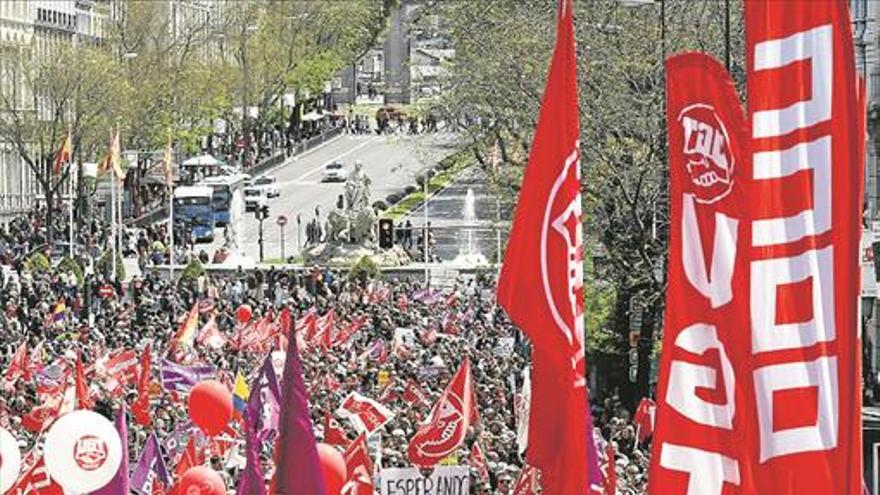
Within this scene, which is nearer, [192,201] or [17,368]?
[17,368]

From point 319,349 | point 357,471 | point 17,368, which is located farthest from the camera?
point 319,349

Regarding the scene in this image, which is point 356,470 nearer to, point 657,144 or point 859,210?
point 859,210

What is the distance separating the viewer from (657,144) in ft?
126

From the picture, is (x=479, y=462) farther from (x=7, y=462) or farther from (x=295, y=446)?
(x=295, y=446)

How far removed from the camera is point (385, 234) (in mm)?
75375

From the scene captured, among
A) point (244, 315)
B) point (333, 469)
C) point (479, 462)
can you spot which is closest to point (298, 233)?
point (244, 315)

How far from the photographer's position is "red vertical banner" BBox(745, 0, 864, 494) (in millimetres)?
9227

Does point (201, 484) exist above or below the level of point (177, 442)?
above

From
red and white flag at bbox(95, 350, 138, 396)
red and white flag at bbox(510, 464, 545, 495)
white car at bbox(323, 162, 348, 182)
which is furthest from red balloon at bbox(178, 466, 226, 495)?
white car at bbox(323, 162, 348, 182)

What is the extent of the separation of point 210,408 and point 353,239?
5191 centimetres

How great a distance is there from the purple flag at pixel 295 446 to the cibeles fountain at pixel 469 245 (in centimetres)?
6034

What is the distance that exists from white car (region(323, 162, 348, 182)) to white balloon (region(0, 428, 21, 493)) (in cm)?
9096

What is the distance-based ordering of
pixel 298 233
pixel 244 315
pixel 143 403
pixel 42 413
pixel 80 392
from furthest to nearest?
pixel 298 233 → pixel 244 315 → pixel 143 403 → pixel 42 413 → pixel 80 392

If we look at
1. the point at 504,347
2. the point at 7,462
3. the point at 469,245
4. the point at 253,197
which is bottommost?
the point at 504,347
